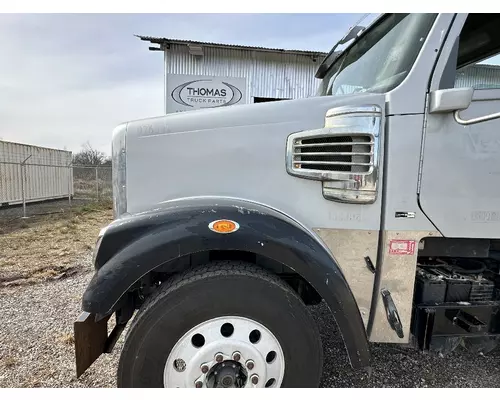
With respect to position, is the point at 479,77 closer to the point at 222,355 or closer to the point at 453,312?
the point at 453,312

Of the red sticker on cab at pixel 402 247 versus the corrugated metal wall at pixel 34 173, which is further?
the corrugated metal wall at pixel 34 173

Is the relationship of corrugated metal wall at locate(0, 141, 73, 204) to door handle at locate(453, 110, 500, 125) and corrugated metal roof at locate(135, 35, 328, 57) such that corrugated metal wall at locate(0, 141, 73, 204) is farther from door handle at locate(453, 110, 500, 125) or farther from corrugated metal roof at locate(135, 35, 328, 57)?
door handle at locate(453, 110, 500, 125)

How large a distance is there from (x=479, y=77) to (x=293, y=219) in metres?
1.61

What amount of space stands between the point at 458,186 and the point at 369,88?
82cm

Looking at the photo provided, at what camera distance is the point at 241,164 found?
1.88 m

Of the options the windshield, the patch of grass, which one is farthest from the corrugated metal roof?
the windshield

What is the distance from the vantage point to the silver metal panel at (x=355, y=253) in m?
1.89

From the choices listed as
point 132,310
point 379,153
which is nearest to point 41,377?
point 132,310

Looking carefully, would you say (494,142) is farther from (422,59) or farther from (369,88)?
(369,88)

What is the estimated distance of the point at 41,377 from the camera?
2408 millimetres

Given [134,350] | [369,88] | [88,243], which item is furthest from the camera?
[88,243]

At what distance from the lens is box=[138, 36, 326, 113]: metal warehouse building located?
38.0ft

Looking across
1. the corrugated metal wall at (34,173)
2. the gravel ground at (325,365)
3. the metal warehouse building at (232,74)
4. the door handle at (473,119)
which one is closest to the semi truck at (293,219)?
the door handle at (473,119)

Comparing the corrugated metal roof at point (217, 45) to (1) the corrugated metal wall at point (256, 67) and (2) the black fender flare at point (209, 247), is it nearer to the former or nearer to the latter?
(1) the corrugated metal wall at point (256, 67)
